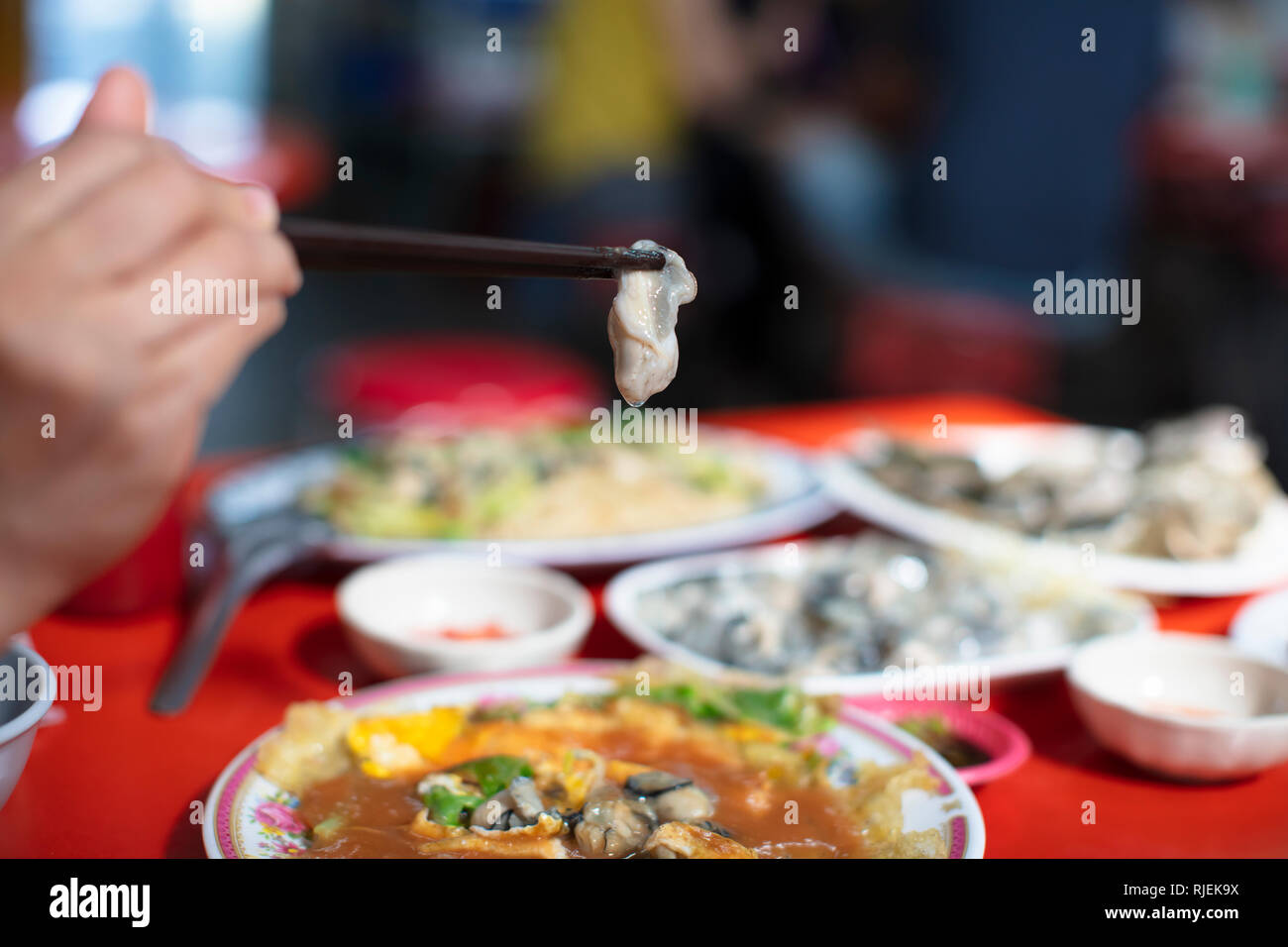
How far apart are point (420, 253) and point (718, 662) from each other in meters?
0.73

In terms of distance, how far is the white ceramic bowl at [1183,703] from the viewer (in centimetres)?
133

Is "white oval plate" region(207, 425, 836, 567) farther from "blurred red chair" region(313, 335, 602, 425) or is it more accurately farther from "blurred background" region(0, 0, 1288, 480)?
"blurred background" region(0, 0, 1288, 480)

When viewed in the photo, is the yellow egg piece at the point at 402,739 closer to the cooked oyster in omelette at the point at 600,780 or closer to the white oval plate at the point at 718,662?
the cooked oyster in omelette at the point at 600,780

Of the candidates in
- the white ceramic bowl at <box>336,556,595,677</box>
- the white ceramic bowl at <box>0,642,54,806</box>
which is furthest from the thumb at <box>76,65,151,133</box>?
the white ceramic bowl at <box>336,556,595,677</box>

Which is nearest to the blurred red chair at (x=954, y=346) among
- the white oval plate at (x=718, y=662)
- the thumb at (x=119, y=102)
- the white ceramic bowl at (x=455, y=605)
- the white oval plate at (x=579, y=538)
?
the white oval plate at (x=579, y=538)

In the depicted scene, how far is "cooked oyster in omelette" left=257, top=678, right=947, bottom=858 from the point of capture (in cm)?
110

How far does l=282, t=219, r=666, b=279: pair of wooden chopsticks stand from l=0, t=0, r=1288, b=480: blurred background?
7.54 ft

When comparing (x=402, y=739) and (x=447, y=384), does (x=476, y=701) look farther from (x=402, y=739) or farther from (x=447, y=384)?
(x=447, y=384)

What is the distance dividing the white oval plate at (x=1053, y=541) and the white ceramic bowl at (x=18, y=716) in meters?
1.35

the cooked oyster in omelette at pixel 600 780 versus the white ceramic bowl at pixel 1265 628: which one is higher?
the white ceramic bowl at pixel 1265 628

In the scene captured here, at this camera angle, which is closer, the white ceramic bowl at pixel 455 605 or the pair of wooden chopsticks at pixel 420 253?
the pair of wooden chopsticks at pixel 420 253

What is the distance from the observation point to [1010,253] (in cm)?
508
